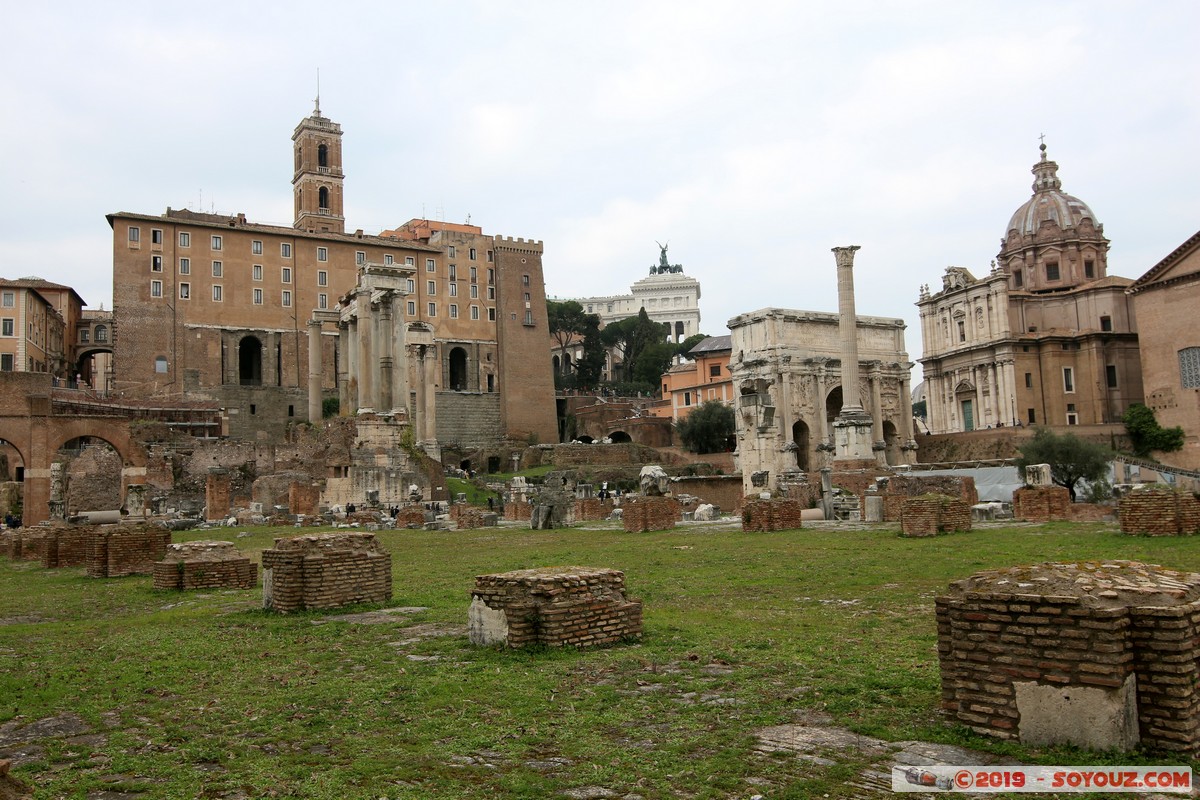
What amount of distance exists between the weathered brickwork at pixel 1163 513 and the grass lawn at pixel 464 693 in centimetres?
303

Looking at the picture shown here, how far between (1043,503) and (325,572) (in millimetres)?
15745

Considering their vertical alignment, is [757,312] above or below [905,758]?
above

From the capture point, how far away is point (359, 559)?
10.3 meters

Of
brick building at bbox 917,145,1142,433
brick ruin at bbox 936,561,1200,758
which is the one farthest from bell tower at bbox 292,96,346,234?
brick ruin at bbox 936,561,1200,758

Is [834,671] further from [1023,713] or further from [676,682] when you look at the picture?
[1023,713]

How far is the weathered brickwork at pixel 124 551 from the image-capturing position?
1529 cm

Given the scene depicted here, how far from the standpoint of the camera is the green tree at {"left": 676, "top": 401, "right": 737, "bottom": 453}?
59469 millimetres

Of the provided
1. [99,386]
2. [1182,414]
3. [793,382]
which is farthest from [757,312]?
[99,386]

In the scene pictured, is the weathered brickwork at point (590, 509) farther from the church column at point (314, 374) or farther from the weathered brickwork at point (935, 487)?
the church column at point (314, 374)

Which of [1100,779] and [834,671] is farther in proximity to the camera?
[834,671]

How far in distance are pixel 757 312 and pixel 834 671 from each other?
1816 inches

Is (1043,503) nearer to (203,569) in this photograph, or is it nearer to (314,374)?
(203,569)

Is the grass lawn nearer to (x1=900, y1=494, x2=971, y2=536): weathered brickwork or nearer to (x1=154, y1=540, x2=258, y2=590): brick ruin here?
(x1=154, y1=540, x2=258, y2=590): brick ruin

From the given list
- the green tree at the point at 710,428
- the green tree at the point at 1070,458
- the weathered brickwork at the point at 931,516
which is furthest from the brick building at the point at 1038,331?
the weathered brickwork at the point at 931,516
